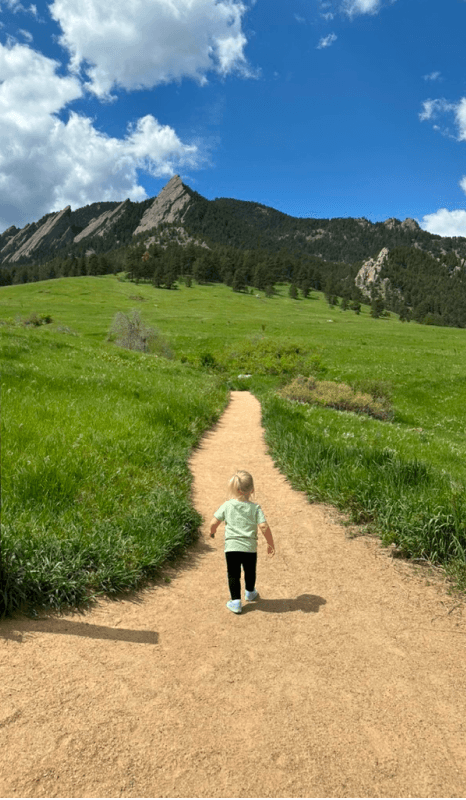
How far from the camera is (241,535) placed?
5723 mm

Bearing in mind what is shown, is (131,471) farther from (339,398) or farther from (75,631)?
(339,398)

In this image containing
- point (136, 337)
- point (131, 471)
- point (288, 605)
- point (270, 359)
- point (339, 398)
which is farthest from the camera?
point (136, 337)

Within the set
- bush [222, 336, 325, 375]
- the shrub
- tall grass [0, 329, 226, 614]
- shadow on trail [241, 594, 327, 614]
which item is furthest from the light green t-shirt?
bush [222, 336, 325, 375]

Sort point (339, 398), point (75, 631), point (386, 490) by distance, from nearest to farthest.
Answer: point (75, 631)
point (386, 490)
point (339, 398)

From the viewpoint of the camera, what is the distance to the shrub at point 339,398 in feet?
78.8

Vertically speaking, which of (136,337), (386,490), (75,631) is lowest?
(75,631)

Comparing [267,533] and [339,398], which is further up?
[267,533]

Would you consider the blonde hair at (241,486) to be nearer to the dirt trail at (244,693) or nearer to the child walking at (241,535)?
the child walking at (241,535)

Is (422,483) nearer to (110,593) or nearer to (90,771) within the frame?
(110,593)

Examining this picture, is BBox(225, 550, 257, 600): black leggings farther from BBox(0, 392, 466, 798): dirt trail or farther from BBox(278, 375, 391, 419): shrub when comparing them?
BBox(278, 375, 391, 419): shrub

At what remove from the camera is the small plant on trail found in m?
45.8

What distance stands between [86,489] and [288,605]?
153 inches

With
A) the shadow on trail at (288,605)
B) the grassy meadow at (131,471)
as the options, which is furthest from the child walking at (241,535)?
the grassy meadow at (131,471)

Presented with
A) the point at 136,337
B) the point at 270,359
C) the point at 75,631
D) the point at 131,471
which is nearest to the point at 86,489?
the point at 131,471
